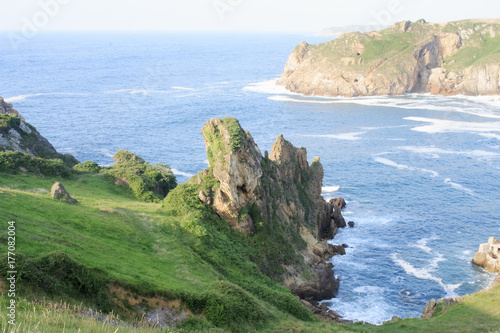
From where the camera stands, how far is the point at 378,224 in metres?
59.4

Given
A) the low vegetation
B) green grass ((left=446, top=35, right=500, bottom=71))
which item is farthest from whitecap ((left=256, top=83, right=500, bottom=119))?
the low vegetation

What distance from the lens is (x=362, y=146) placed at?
96875 mm

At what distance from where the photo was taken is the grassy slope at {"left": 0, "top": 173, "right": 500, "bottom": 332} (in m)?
23.1

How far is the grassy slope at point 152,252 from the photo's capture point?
23062mm

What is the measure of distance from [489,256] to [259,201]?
26.7m

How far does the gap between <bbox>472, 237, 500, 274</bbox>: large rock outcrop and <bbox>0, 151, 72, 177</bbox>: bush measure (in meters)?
46.0

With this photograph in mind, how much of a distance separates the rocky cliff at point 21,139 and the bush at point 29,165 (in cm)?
813

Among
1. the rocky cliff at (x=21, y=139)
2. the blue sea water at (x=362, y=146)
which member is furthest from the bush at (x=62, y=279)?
the rocky cliff at (x=21, y=139)

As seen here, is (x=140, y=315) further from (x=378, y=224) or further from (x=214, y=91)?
(x=214, y=91)

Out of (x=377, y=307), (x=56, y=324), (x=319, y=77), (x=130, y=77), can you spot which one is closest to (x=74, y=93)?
(x=130, y=77)

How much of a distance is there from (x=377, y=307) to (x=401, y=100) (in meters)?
121

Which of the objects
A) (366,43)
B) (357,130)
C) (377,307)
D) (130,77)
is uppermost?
(366,43)

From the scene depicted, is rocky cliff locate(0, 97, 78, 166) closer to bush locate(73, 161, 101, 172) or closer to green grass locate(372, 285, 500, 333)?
bush locate(73, 161, 101, 172)

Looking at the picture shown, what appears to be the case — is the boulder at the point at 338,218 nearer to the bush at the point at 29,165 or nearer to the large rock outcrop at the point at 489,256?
the large rock outcrop at the point at 489,256
